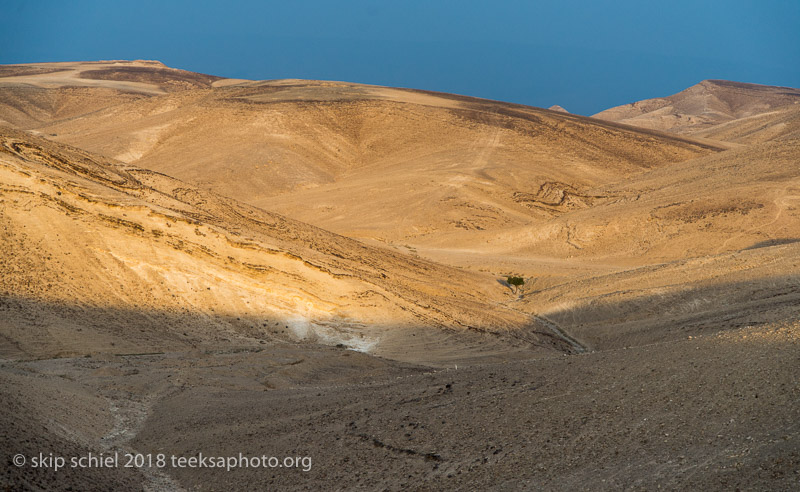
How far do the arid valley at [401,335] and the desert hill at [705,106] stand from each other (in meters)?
62.5

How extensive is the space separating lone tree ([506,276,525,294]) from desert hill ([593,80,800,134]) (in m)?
72.3

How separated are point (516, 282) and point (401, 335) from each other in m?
8.34

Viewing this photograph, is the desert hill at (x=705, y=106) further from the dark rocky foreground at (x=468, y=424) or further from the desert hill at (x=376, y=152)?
the dark rocky foreground at (x=468, y=424)

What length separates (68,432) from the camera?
6.76 metres

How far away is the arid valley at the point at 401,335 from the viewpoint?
5.99m

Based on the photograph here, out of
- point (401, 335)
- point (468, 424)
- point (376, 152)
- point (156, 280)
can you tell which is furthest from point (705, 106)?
point (468, 424)

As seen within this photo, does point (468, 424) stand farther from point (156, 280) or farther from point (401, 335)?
point (156, 280)

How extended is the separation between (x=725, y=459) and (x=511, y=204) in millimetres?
32547

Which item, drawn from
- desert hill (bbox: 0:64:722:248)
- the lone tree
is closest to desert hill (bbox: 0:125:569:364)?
the lone tree

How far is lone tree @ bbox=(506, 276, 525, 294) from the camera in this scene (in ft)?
71.1

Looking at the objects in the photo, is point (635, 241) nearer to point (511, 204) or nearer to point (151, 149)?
point (511, 204)

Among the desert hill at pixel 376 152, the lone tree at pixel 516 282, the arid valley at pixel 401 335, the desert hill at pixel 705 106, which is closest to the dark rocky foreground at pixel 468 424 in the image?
the arid valley at pixel 401 335

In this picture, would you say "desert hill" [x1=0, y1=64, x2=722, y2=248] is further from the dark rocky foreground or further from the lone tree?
the dark rocky foreground

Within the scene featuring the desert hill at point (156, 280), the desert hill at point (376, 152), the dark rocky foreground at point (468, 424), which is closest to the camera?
the dark rocky foreground at point (468, 424)
